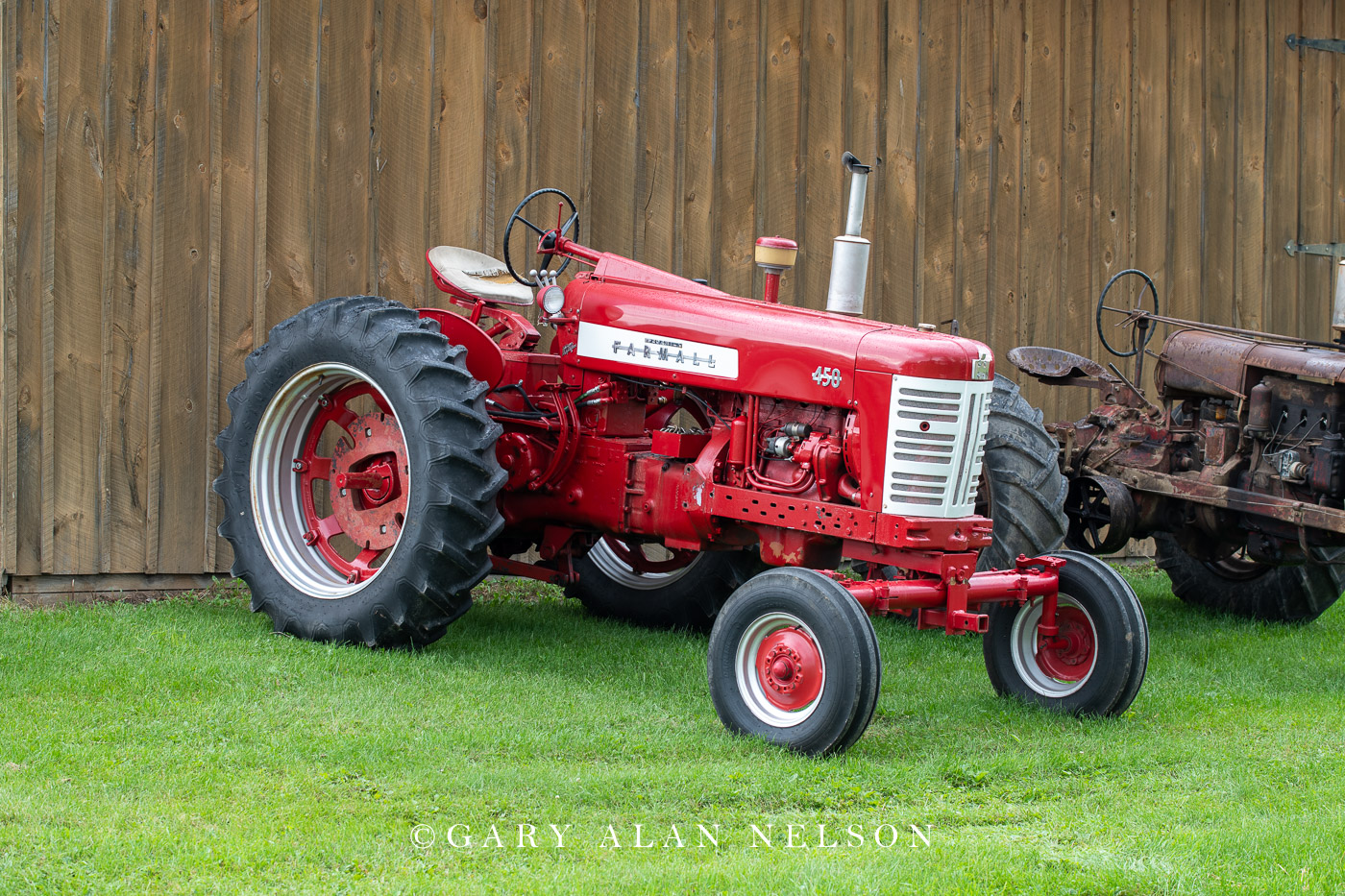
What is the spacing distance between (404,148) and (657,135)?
1.30 metres

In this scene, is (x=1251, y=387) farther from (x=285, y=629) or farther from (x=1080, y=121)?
(x=285, y=629)

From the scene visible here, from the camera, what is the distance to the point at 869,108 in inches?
304

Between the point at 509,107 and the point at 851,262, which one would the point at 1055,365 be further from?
the point at 509,107

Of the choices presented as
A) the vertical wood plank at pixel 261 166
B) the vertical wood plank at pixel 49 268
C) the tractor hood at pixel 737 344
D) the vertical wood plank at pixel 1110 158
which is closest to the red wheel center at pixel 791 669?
the tractor hood at pixel 737 344

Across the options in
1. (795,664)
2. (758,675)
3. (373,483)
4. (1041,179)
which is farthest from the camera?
(1041,179)

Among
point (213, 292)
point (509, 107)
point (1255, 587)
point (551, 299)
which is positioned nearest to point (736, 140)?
point (509, 107)

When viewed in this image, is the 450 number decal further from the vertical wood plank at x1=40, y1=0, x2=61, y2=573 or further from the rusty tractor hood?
the vertical wood plank at x1=40, y1=0, x2=61, y2=573

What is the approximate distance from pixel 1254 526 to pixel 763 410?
2395 mm

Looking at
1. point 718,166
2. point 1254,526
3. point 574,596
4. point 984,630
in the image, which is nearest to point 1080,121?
point 718,166

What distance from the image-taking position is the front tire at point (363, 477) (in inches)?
196

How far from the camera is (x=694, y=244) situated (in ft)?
23.6

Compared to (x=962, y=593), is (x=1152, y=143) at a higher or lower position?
higher

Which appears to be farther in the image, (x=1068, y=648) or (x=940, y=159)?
(x=940, y=159)

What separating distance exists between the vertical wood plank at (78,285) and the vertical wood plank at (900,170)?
398 centimetres
